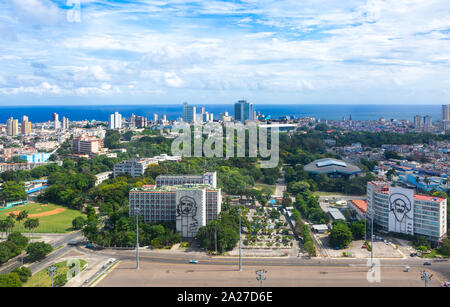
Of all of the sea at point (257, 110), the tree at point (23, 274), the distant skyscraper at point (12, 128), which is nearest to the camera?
the tree at point (23, 274)

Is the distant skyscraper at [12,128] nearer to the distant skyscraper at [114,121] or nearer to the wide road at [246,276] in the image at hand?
the distant skyscraper at [114,121]

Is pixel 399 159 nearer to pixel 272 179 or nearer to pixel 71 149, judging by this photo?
pixel 272 179

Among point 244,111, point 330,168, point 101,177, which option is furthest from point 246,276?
point 244,111

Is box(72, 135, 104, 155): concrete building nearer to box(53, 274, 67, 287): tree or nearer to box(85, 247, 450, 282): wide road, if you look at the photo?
box(85, 247, 450, 282): wide road

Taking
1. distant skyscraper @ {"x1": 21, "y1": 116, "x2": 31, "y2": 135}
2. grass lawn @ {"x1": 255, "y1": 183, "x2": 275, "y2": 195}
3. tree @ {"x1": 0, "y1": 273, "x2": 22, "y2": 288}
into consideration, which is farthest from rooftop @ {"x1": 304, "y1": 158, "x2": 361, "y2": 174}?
distant skyscraper @ {"x1": 21, "y1": 116, "x2": 31, "y2": 135}

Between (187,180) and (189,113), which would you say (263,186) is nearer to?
(187,180)

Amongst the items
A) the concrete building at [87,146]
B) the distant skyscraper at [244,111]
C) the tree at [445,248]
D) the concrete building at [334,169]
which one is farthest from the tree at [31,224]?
the distant skyscraper at [244,111]

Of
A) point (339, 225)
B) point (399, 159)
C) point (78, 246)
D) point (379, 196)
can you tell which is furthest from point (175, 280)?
A: point (399, 159)
